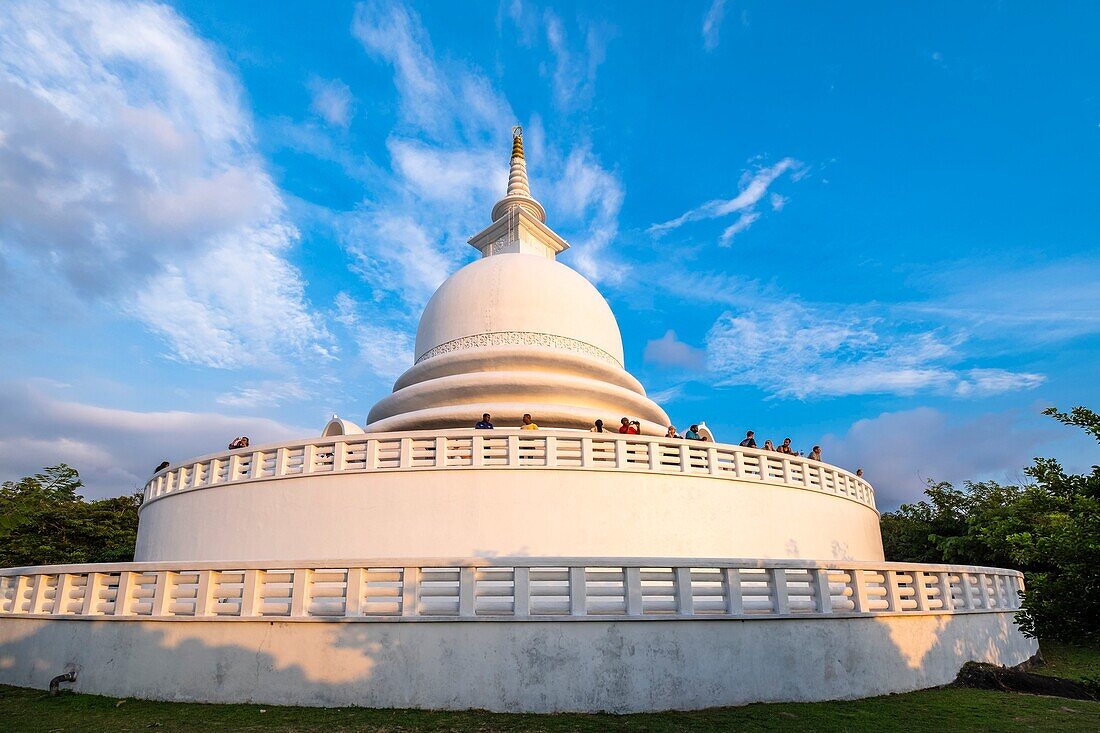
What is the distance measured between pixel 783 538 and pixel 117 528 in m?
22.6

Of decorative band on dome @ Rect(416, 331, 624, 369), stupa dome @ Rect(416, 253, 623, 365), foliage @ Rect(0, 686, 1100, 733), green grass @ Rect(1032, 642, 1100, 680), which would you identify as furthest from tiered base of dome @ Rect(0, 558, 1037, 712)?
stupa dome @ Rect(416, 253, 623, 365)

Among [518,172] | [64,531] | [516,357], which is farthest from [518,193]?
[64,531]

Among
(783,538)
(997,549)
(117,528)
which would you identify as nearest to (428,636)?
(783,538)

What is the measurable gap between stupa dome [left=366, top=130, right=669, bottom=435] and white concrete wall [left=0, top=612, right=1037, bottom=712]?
337 inches

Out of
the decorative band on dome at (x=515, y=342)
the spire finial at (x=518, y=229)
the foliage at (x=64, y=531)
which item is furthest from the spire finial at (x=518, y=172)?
the foliage at (x=64, y=531)

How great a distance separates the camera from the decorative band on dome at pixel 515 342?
2034 cm

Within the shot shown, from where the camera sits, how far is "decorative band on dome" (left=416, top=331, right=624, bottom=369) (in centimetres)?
2034

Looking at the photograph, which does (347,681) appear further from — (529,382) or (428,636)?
(529,382)

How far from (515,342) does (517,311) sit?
116 cm

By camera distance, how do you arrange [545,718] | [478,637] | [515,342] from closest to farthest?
[545,718]
[478,637]
[515,342]

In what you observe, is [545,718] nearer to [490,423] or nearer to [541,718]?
[541,718]

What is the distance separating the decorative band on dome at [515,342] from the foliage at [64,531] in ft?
40.6

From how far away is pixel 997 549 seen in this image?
58.1 ft

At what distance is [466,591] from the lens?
347 inches
